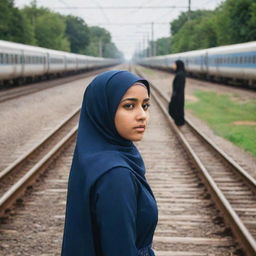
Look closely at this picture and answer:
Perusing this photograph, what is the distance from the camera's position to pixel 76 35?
106000 mm

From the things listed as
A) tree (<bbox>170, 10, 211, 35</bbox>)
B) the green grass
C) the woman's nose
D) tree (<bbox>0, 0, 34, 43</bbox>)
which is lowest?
the green grass

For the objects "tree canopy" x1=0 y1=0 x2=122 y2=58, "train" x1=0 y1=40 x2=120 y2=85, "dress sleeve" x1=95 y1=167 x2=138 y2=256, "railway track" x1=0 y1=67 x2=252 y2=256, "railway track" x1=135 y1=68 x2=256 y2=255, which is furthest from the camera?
"tree canopy" x1=0 y1=0 x2=122 y2=58

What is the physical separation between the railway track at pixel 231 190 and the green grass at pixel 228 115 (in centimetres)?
131

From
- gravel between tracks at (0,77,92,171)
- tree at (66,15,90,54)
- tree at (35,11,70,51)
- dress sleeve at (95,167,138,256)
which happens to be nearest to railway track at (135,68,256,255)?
dress sleeve at (95,167,138,256)

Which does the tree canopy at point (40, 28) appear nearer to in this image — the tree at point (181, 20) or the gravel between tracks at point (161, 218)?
the tree at point (181, 20)

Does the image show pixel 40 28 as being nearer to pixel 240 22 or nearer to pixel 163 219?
pixel 240 22

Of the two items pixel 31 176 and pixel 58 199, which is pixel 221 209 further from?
pixel 31 176

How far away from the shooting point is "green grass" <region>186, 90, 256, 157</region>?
38.0ft

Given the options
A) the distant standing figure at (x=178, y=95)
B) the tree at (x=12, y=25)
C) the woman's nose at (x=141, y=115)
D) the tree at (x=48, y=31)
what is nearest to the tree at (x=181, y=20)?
the tree at (x=48, y=31)

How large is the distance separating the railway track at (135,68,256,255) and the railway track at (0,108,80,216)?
2583mm

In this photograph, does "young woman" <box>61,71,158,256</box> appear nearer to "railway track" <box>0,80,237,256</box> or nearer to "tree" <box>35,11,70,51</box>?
"railway track" <box>0,80,237,256</box>

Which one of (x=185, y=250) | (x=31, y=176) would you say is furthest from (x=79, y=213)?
(x=31, y=176)

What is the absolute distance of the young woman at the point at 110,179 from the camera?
5.13 ft

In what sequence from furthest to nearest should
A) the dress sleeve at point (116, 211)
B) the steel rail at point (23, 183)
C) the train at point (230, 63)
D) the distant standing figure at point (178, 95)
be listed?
the train at point (230, 63), the distant standing figure at point (178, 95), the steel rail at point (23, 183), the dress sleeve at point (116, 211)
